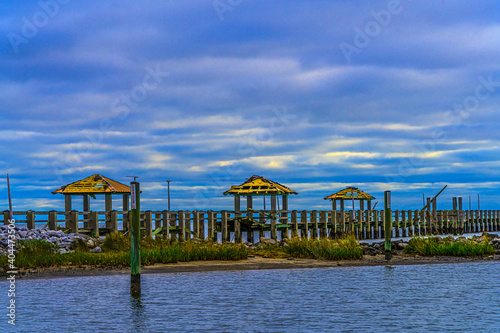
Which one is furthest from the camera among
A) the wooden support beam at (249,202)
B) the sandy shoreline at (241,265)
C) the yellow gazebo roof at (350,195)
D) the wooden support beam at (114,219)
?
the yellow gazebo roof at (350,195)

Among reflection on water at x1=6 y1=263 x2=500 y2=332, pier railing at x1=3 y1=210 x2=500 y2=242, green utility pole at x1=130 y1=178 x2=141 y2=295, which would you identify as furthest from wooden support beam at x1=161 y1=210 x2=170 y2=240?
green utility pole at x1=130 y1=178 x2=141 y2=295

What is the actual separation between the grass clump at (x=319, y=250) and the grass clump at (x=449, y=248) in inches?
121

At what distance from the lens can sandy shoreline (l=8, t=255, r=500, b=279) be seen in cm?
2053

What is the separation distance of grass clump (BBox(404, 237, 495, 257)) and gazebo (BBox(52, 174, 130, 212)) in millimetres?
18941

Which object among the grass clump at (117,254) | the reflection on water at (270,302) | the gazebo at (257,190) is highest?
the gazebo at (257,190)

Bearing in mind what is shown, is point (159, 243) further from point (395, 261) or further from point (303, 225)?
point (303, 225)

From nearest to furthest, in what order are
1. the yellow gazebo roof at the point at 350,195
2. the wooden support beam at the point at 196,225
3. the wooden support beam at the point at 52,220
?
1. the wooden support beam at the point at 52,220
2. the wooden support beam at the point at 196,225
3. the yellow gazebo roof at the point at 350,195

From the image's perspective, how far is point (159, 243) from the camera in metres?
25.9

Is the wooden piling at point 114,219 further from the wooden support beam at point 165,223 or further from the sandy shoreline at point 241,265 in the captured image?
the sandy shoreline at point 241,265

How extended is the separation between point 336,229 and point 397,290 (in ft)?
96.9

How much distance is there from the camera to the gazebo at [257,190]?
42.5 m

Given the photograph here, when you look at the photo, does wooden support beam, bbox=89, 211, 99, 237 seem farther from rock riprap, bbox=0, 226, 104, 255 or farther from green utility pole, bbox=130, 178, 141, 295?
green utility pole, bbox=130, 178, 141, 295

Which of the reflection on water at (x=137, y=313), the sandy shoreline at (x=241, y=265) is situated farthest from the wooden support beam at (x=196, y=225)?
the reflection on water at (x=137, y=313)

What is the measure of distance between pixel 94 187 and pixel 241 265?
17.7m
